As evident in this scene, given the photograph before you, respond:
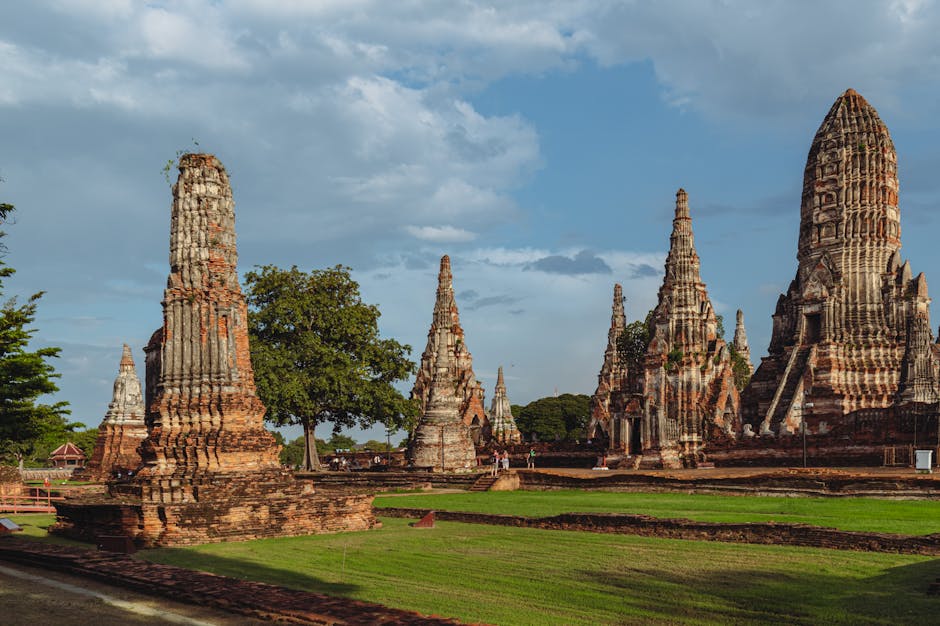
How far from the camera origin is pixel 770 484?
22.2 metres

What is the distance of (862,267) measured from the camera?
4594 centimetres

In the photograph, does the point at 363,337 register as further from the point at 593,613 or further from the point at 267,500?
the point at 593,613

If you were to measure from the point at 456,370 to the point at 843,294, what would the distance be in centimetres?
2296

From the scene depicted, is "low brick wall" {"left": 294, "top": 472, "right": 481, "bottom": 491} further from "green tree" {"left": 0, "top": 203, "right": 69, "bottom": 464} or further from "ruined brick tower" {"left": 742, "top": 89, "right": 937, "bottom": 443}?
"ruined brick tower" {"left": 742, "top": 89, "right": 937, "bottom": 443}

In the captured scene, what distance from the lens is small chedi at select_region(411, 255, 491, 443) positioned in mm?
52531

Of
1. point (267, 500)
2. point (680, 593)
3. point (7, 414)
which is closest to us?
point (680, 593)

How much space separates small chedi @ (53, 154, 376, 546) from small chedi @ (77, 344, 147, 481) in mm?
23515

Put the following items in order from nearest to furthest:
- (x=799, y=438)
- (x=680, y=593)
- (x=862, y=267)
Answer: (x=680, y=593) → (x=799, y=438) → (x=862, y=267)

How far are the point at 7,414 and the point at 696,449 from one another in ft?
89.1

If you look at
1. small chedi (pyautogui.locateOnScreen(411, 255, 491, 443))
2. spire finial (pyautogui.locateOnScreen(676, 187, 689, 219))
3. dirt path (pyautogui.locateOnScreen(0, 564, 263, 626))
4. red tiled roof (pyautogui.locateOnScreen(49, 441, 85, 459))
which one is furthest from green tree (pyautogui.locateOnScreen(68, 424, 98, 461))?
dirt path (pyautogui.locateOnScreen(0, 564, 263, 626))

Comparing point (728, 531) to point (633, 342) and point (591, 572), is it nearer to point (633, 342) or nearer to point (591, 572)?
point (591, 572)

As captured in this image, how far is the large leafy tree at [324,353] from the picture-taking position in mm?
37719

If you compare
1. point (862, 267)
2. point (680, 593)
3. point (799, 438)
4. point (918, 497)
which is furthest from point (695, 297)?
point (680, 593)

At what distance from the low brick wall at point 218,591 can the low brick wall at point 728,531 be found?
6971mm
